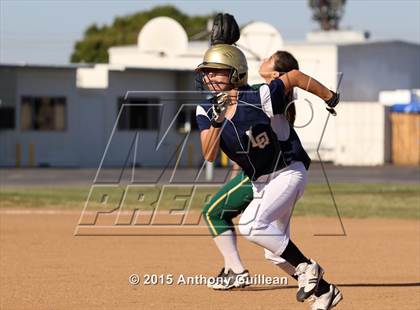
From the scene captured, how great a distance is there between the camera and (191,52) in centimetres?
5519

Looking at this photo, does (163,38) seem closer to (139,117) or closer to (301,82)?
(139,117)

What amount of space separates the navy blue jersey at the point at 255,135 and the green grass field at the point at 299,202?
39.6 feet

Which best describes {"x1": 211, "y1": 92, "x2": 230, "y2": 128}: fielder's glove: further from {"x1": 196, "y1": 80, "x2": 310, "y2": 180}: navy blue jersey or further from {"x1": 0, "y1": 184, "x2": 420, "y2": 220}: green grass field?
{"x1": 0, "y1": 184, "x2": 420, "y2": 220}: green grass field

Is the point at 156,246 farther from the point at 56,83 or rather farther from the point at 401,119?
the point at 401,119

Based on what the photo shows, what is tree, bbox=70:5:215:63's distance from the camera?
9375 centimetres

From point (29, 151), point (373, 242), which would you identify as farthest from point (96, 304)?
point (29, 151)

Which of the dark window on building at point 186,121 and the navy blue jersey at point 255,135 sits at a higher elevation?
the navy blue jersey at point 255,135

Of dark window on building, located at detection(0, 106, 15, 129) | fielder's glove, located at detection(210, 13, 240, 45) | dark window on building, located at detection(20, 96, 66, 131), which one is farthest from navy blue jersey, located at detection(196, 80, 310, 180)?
dark window on building, located at detection(20, 96, 66, 131)

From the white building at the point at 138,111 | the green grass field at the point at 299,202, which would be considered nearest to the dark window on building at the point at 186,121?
the white building at the point at 138,111

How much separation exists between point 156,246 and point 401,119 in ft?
126

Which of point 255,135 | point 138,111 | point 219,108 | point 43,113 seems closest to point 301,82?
point 255,135

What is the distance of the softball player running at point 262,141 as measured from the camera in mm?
8516

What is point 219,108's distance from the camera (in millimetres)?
8531

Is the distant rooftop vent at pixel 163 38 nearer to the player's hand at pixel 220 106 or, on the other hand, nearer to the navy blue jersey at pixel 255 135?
the navy blue jersey at pixel 255 135
